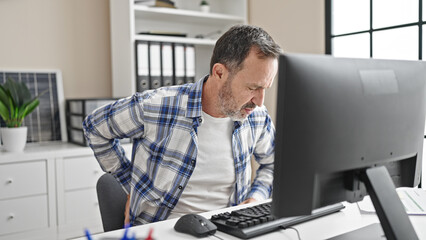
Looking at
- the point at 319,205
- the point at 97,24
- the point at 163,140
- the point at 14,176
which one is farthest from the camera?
the point at 97,24

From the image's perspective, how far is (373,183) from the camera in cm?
93

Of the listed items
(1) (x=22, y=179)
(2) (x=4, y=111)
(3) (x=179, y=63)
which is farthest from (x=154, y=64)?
(1) (x=22, y=179)

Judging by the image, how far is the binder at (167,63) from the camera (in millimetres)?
2848

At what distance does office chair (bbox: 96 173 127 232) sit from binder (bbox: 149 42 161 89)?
135cm

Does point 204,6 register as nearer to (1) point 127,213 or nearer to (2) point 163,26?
(2) point 163,26

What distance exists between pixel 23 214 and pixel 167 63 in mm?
1266

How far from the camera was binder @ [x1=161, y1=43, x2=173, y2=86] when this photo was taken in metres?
2.85

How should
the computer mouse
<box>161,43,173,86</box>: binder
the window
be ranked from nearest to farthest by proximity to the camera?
the computer mouse, the window, <box>161,43,173,86</box>: binder

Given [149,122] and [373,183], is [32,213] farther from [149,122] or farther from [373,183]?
[373,183]

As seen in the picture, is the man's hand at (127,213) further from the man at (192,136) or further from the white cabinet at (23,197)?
the white cabinet at (23,197)

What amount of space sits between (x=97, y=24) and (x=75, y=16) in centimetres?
15

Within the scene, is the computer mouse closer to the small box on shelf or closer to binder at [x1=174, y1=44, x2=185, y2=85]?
the small box on shelf

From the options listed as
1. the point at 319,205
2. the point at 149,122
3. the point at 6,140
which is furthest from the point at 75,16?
the point at 319,205

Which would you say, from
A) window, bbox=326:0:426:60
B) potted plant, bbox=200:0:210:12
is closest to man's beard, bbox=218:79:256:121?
window, bbox=326:0:426:60
